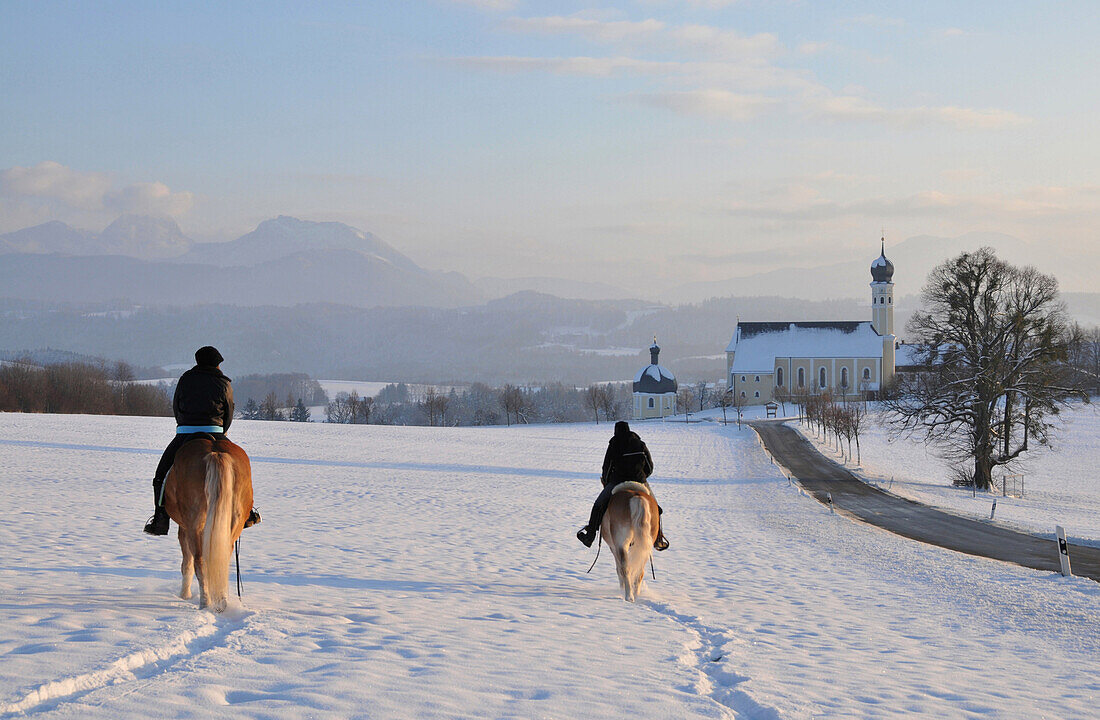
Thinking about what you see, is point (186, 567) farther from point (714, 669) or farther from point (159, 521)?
point (714, 669)

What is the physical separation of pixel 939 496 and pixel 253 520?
111 ft

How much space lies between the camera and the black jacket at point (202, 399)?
934 cm

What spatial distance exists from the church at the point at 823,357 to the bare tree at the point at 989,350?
76.0m

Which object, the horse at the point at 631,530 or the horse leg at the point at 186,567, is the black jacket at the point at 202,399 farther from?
the horse at the point at 631,530

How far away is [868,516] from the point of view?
95.5 ft

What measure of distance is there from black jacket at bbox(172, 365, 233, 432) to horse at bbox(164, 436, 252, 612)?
0.28 metres

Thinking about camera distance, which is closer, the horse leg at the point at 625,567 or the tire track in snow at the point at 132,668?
the tire track in snow at the point at 132,668

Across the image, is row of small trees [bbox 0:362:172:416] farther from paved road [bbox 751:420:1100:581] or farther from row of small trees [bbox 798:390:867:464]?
paved road [bbox 751:420:1100:581]

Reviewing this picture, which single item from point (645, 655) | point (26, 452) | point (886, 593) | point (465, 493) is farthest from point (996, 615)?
point (26, 452)

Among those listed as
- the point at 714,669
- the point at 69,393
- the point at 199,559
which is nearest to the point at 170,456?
the point at 199,559

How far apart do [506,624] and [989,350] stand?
3784 cm

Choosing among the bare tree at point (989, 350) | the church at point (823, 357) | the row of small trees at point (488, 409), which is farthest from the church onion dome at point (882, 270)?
the bare tree at point (989, 350)

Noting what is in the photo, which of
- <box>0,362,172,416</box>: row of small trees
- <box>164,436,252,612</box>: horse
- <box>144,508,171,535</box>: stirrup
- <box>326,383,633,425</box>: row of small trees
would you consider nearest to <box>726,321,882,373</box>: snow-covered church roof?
<box>326,383,633,425</box>: row of small trees

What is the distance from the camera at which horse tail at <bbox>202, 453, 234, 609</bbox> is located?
8.59 m
